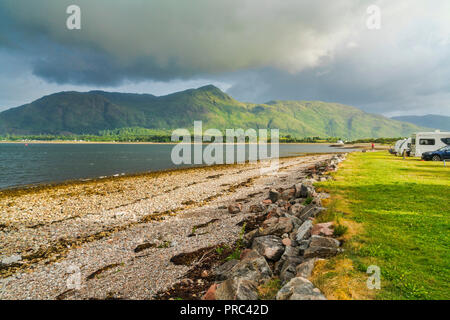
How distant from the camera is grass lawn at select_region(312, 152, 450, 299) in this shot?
5.56m

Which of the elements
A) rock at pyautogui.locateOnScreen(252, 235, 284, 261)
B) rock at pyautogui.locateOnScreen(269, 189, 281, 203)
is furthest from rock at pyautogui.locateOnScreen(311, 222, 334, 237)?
rock at pyautogui.locateOnScreen(269, 189, 281, 203)

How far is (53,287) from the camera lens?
1002cm

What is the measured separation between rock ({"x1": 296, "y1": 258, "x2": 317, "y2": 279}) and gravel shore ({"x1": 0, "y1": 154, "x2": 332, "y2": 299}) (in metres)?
4.91

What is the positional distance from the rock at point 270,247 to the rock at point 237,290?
86.7 inches

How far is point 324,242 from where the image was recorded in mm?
7918

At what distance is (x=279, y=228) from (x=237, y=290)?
5.05m

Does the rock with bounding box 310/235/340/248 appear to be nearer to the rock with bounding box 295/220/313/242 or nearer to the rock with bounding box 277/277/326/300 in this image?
the rock with bounding box 295/220/313/242

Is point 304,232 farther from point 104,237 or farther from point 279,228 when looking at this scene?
point 104,237

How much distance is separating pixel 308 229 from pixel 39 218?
78.0 ft

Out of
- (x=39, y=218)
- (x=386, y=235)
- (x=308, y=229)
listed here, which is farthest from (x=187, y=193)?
(x=386, y=235)

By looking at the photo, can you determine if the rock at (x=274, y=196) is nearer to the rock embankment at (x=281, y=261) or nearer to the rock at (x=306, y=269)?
the rock embankment at (x=281, y=261)

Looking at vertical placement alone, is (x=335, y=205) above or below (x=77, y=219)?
above

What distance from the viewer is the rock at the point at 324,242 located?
307 inches
